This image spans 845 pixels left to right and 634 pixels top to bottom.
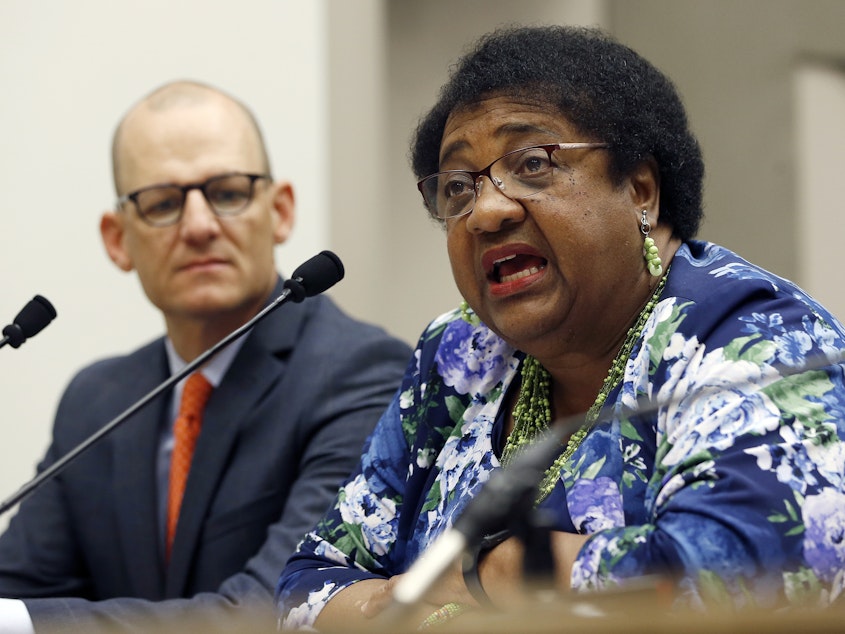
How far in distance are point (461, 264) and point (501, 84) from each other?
0.30 meters

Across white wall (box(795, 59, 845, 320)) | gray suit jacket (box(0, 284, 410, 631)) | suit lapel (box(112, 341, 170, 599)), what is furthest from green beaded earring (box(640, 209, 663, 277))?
white wall (box(795, 59, 845, 320))

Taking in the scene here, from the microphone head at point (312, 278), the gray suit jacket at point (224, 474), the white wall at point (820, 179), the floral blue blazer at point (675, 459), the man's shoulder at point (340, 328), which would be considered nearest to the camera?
the floral blue blazer at point (675, 459)

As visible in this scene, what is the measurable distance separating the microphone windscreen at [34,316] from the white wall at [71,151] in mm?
2179

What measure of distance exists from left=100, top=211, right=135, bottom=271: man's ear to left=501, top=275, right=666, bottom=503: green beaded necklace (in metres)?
1.53

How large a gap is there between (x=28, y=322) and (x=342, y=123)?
222 centimetres

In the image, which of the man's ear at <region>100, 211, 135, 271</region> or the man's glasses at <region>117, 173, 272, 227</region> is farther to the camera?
the man's ear at <region>100, 211, 135, 271</region>

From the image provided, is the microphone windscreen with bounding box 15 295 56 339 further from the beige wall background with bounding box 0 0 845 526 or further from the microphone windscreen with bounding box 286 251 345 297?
the beige wall background with bounding box 0 0 845 526

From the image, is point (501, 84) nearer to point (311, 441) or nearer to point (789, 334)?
point (789, 334)

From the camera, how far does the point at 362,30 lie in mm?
4438

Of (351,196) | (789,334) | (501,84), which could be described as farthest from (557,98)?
(351,196)

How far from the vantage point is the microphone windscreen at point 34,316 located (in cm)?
237

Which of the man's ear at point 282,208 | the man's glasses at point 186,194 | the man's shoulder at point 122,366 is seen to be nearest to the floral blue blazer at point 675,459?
the man's glasses at point 186,194

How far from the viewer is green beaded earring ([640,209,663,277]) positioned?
204cm

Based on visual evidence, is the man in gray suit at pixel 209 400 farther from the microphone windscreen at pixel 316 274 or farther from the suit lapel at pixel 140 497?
the microphone windscreen at pixel 316 274
